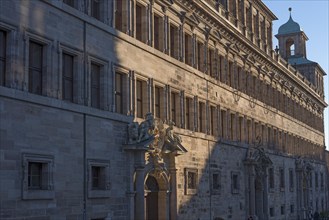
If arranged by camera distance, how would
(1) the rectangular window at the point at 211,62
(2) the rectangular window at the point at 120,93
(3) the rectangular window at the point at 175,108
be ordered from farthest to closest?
(1) the rectangular window at the point at 211,62 → (3) the rectangular window at the point at 175,108 → (2) the rectangular window at the point at 120,93

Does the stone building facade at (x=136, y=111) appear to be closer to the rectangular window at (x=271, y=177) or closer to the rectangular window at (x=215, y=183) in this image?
the rectangular window at (x=215, y=183)

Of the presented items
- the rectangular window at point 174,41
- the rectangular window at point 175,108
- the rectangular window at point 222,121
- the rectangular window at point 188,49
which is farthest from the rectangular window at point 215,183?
the rectangular window at point 174,41

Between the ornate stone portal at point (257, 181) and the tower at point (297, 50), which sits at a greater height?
the tower at point (297, 50)

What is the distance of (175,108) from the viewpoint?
30.2 meters

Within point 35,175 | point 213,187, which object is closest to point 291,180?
point 213,187

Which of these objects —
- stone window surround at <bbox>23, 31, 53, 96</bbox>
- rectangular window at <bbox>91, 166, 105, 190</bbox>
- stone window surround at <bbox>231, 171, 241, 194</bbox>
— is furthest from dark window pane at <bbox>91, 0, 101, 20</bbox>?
stone window surround at <bbox>231, 171, 241, 194</bbox>

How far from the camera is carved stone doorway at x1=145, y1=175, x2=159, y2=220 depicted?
88.7 ft

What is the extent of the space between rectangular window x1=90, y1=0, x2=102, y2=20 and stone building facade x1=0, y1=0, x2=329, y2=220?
0.06 m

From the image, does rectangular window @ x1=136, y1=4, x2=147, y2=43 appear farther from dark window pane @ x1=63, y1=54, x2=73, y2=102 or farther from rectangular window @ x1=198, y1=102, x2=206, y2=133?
rectangular window @ x1=198, y1=102, x2=206, y2=133

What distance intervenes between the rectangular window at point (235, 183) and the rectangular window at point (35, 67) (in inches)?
760

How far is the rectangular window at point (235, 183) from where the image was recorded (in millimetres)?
37088

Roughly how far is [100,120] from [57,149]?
9.88 ft

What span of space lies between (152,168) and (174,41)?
7137mm

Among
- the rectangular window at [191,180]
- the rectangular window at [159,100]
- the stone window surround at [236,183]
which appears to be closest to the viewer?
the rectangular window at [159,100]
